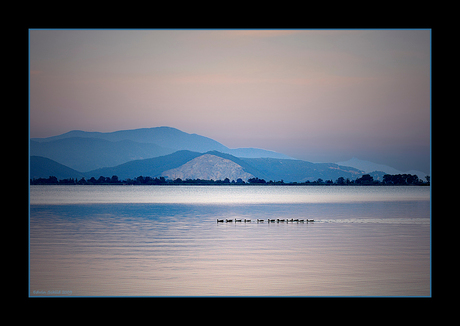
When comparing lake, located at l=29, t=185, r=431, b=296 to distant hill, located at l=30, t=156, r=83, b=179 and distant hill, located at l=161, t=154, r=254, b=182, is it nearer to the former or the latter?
distant hill, located at l=30, t=156, r=83, b=179

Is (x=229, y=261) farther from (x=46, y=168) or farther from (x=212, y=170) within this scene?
(x=212, y=170)

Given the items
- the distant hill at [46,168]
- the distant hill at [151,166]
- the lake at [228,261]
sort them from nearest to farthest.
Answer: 1. the lake at [228,261]
2. the distant hill at [46,168]
3. the distant hill at [151,166]

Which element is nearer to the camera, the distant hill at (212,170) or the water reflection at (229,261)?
the water reflection at (229,261)

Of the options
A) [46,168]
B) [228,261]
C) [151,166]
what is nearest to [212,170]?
[151,166]

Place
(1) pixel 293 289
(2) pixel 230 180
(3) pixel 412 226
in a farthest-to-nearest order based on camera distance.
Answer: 1. (2) pixel 230 180
2. (3) pixel 412 226
3. (1) pixel 293 289

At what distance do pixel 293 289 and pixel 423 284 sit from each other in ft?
10.1

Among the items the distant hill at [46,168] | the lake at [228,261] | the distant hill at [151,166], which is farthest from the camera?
the distant hill at [151,166]

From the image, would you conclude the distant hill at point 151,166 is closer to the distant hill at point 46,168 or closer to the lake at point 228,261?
the distant hill at point 46,168

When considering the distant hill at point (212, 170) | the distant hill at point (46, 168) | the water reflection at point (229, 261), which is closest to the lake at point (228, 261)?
the water reflection at point (229, 261)
